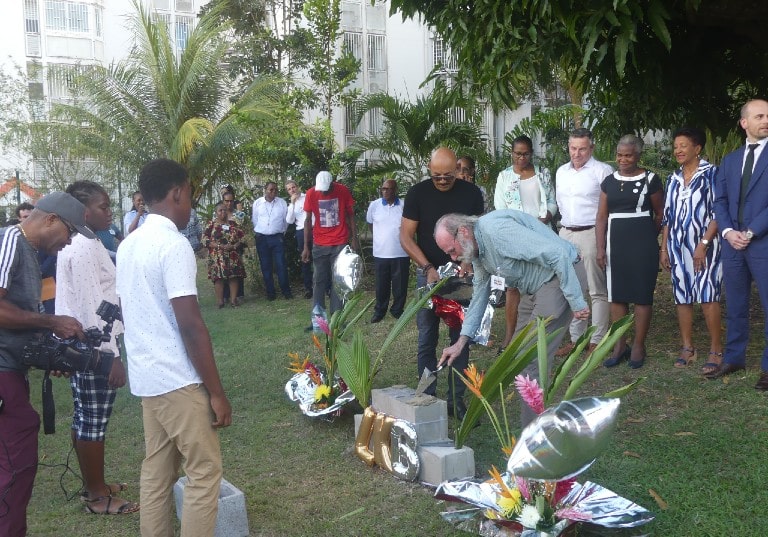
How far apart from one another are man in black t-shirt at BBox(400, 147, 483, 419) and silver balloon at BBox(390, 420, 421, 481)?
1.05 metres

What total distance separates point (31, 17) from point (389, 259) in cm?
2066

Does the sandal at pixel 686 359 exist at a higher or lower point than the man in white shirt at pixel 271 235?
lower

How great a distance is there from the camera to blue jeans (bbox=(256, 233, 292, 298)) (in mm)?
13242

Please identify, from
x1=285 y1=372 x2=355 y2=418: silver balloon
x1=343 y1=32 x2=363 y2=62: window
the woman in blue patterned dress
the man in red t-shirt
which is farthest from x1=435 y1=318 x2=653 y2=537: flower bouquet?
x1=343 y1=32 x2=363 y2=62: window

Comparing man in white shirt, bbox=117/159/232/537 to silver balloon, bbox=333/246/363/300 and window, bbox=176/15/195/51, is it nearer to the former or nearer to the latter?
silver balloon, bbox=333/246/363/300

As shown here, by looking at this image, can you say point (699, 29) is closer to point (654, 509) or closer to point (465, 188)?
point (465, 188)

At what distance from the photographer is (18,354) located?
13.3 ft

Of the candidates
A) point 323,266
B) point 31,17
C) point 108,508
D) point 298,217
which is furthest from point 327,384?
point 31,17

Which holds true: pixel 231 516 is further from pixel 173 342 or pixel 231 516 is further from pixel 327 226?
pixel 327 226

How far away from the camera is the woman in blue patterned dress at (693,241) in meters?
6.40

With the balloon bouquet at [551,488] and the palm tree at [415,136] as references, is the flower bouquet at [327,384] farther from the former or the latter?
the palm tree at [415,136]

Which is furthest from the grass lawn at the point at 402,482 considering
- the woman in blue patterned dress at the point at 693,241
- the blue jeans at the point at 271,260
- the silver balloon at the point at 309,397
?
the blue jeans at the point at 271,260

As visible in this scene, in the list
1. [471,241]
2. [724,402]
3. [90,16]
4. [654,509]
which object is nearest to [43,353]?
[471,241]

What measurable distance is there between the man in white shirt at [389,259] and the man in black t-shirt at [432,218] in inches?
164
